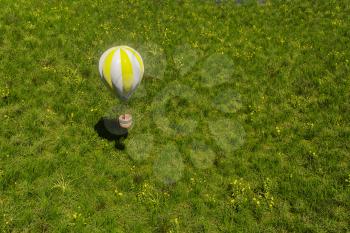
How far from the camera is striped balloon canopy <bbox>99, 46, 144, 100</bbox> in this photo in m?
10.1

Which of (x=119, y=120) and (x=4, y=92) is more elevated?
(x=4, y=92)

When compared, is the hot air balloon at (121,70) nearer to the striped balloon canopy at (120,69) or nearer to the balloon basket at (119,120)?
the striped balloon canopy at (120,69)

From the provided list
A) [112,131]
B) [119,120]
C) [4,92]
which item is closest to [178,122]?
[119,120]

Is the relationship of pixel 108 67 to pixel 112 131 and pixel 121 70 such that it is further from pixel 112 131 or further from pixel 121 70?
pixel 112 131

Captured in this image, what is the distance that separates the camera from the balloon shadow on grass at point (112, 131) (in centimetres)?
1177

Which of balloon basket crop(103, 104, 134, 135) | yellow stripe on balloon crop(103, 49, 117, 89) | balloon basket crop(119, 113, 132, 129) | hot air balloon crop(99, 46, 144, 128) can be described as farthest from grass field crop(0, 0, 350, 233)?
yellow stripe on balloon crop(103, 49, 117, 89)

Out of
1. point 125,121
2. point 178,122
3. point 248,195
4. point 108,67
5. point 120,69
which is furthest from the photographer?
point 178,122

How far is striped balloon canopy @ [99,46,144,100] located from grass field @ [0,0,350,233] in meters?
2.16

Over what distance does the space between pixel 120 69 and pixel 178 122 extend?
346cm

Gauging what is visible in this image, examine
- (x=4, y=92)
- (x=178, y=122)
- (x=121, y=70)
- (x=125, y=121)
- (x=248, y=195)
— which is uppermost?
(x=121, y=70)

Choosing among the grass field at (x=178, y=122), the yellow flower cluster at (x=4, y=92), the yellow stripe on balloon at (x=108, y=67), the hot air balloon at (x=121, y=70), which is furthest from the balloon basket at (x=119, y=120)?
the yellow flower cluster at (x=4, y=92)

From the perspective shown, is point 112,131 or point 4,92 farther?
point 4,92

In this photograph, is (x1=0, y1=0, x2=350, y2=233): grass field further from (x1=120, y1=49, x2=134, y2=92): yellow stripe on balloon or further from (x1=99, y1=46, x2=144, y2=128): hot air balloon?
(x1=120, y1=49, x2=134, y2=92): yellow stripe on balloon

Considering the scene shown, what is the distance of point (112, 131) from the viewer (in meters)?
12.0
